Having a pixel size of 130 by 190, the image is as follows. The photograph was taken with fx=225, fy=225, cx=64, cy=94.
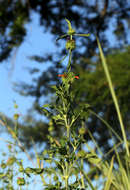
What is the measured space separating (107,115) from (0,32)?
3.79 m

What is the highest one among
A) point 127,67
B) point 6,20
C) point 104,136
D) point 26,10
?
point 26,10

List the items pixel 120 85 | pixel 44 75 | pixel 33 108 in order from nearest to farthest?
pixel 120 85, pixel 44 75, pixel 33 108

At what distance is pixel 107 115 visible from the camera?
677 centimetres

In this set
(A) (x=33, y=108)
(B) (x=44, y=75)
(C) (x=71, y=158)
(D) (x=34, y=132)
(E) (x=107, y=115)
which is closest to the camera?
(C) (x=71, y=158)

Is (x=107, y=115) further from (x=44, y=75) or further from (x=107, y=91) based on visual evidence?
(x=44, y=75)

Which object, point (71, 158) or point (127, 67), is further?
point (127, 67)

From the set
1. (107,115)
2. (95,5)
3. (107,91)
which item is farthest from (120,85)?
(95,5)

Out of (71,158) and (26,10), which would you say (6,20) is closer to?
(26,10)

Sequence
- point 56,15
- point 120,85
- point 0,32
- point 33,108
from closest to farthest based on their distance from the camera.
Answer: point 0,32 < point 120,85 < point 56,15 < point 33,108

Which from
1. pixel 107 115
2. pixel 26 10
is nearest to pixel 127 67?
pixel 107 115

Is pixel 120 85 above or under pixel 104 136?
above

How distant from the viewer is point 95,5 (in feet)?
22.6

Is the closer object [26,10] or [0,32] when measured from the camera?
[0,32]

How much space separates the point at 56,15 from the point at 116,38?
2.37m
